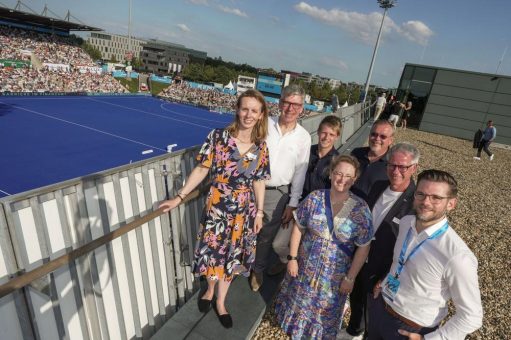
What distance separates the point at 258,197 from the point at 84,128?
28.6 m

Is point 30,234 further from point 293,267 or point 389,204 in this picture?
point 389,204

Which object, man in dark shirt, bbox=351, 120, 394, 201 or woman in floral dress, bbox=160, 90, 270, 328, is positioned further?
man in dark shirt, bbox=351, 120, 394, 201

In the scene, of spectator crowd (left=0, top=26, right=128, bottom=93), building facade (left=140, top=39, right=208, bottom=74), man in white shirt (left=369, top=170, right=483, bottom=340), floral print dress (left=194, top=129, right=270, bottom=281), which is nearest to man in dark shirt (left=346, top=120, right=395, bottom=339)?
man in white shirt (left=369, top=170, right=483, bottom=340)

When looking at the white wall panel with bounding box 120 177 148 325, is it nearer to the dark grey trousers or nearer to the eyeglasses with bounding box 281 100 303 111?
the dark grey trousers

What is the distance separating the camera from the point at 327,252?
2.90 m

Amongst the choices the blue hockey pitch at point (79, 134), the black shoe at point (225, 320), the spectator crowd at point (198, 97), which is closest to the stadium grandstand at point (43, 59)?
the blue hockey pitch at point (79, 134)

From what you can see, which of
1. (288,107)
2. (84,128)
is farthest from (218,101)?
(288,107)

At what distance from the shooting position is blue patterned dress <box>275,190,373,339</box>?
9.04 feet

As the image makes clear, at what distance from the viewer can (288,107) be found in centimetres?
323

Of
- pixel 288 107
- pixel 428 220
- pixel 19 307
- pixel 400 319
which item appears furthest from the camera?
pixel 288 107

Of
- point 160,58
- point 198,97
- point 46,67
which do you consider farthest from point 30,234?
point 160,58

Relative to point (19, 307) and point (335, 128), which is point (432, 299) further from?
point (19, 307)

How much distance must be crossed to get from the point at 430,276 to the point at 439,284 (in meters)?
0.08

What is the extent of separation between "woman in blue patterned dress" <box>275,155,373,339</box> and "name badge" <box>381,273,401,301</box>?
322mm
